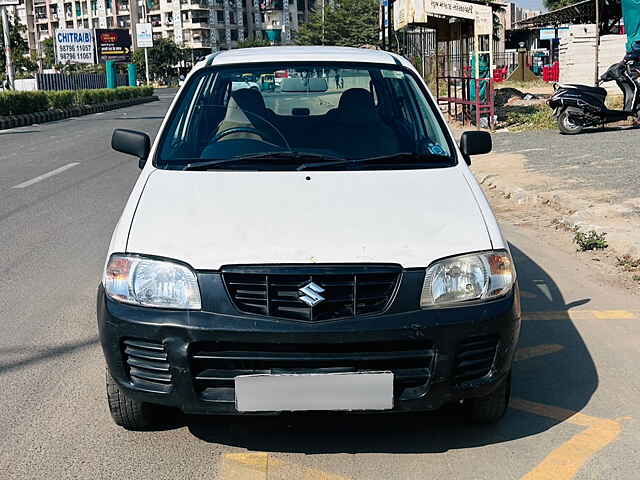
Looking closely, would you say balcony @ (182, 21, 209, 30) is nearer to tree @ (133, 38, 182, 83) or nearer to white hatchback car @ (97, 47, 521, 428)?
tree @ (133, 38, 182, 83)

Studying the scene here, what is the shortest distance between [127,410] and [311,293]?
3.37ft

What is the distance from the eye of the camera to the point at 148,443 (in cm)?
352

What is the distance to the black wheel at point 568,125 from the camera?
1556cm

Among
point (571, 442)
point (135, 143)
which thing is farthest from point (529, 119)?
point (571, 442)

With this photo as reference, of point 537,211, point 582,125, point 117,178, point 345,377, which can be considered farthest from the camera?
point 582,125

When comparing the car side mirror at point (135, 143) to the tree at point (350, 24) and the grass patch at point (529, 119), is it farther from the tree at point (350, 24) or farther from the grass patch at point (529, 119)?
the tree at point (350, 24)

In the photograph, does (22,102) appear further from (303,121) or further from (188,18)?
(188,18)

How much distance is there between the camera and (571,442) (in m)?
3.50

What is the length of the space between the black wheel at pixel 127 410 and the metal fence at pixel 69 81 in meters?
47.7

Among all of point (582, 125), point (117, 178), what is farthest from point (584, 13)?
point (117, 178)

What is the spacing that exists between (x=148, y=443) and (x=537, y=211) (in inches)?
255

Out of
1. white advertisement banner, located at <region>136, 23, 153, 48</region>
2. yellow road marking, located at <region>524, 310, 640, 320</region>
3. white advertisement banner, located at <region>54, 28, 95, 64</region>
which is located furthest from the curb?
white advertisement banner, located at <region>136, 23, 153, 48</region>

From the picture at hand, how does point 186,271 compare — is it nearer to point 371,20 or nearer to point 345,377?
point 345,377

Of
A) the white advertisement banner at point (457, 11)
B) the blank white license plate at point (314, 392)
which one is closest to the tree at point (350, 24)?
the white advertisement banner at point (457, 11)
